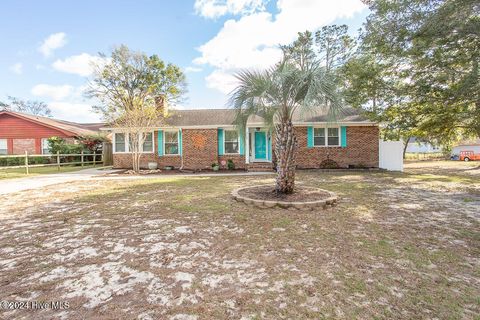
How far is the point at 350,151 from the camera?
44.8 ft

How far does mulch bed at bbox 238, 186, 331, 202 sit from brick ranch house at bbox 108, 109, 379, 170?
687cm

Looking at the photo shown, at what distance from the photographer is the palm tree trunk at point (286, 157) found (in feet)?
19.6

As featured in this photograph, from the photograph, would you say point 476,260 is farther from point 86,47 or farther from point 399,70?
point 86,47

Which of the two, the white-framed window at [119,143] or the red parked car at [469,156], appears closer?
the white-framed window at [119,143]

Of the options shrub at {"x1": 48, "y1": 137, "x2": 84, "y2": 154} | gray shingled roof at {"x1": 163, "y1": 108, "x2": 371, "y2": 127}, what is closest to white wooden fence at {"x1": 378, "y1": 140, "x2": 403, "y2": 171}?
gray shingled roof at {"x1": 163, "y1": 108, "x2": 371, "y2": 127}

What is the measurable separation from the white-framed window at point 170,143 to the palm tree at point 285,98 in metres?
8.83

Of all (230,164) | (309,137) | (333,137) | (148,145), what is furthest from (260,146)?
(148,145)

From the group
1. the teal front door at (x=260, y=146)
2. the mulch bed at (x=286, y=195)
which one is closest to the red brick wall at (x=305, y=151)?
the teal front door at (x=260, y=146)

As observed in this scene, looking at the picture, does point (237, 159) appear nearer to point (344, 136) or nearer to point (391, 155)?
point (344, 136)

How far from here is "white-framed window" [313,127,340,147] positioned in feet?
45.0

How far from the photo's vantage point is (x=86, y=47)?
14.8 meters

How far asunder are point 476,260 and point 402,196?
413 cm

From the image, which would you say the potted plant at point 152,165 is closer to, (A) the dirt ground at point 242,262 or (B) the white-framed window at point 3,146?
(A) the dirt ground at point 242,262

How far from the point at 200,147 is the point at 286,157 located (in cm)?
900
